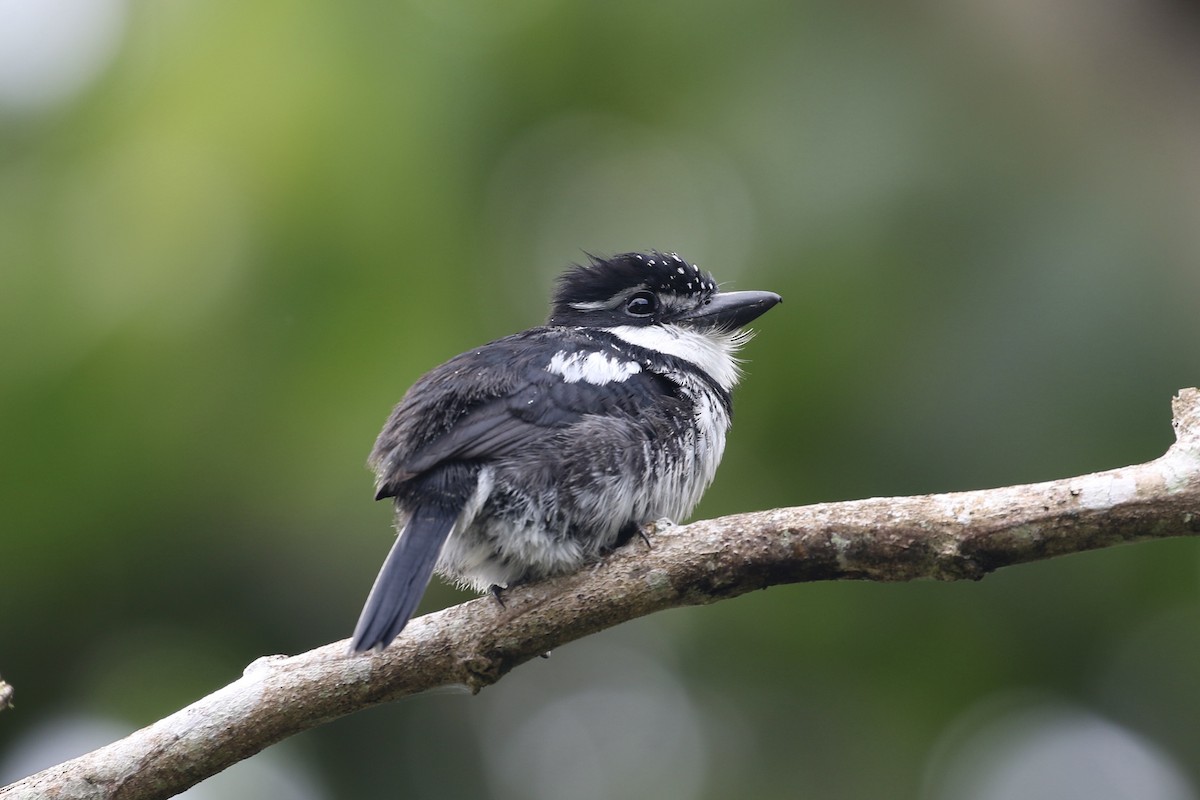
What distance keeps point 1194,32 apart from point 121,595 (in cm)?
450

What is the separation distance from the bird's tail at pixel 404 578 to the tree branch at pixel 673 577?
119mm

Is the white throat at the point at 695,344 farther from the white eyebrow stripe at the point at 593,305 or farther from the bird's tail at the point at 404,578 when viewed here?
the bird's tail at the point at 404,578

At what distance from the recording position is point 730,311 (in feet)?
12.3

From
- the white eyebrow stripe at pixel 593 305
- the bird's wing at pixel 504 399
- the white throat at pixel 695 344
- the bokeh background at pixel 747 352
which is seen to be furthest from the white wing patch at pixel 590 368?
the bokeh background at pixel 747 352

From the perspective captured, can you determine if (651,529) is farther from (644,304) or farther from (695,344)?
(644,304)

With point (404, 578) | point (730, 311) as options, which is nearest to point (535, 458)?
point (404, 578)

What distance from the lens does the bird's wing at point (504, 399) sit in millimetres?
2955

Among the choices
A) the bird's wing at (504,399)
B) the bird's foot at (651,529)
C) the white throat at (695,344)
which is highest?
the white throat at (695,344)

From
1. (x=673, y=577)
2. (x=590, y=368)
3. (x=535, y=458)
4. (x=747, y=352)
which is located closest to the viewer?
(x=673, y=577)

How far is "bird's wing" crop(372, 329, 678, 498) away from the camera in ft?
9.70

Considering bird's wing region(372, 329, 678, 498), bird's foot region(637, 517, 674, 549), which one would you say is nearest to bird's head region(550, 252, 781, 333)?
bird's wing region(372, 329, 678, 498)

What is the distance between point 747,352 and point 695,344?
1769 millimetres

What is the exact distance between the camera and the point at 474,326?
5.50m

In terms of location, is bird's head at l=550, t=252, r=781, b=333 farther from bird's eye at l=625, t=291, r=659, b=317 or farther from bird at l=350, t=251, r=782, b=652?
bird at l=350, t=251, r=782, b=652
